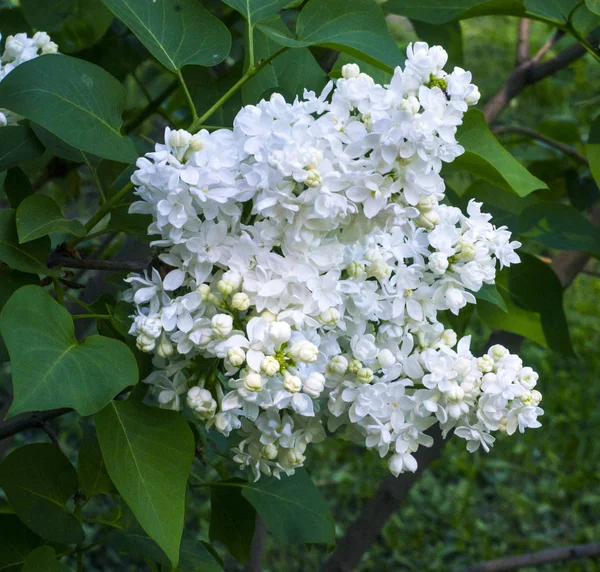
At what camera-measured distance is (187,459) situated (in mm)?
590

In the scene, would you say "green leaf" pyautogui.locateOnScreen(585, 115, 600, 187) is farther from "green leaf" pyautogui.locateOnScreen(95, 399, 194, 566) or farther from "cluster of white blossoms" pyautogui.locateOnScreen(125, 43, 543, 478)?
"green leaf" pyautogui.locateOnScreen(95, 399, 194, 566)

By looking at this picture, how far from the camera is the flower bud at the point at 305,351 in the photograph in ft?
1.72

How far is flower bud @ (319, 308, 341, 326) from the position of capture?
0.54m

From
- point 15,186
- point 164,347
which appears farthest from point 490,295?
point 15,186

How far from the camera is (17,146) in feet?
2.18

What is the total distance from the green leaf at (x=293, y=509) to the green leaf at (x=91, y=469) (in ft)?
0.52

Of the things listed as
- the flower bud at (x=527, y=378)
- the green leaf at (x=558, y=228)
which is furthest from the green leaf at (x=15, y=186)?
the green leaf at (x=558, y=228)

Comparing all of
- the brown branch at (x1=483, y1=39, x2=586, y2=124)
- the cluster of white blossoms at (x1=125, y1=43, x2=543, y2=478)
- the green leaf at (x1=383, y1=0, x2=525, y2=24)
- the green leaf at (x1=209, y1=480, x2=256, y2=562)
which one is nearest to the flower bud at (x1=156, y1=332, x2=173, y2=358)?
the cluster of white blossoms at (x1=125, y1=43, x2=543, y2=478)

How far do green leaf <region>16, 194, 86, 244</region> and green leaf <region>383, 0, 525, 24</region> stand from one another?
0.45m

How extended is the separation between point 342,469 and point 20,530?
5.30ft

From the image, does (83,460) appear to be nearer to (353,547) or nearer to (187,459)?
(187,459)

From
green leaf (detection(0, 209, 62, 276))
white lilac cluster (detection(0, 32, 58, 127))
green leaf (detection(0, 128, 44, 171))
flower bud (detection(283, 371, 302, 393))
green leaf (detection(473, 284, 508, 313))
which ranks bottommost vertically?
green leaf (detection(473, 284, 508, 313))

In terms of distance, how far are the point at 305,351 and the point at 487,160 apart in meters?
0.25

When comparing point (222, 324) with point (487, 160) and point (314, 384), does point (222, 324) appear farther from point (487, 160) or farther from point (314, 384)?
point (487, 160)
